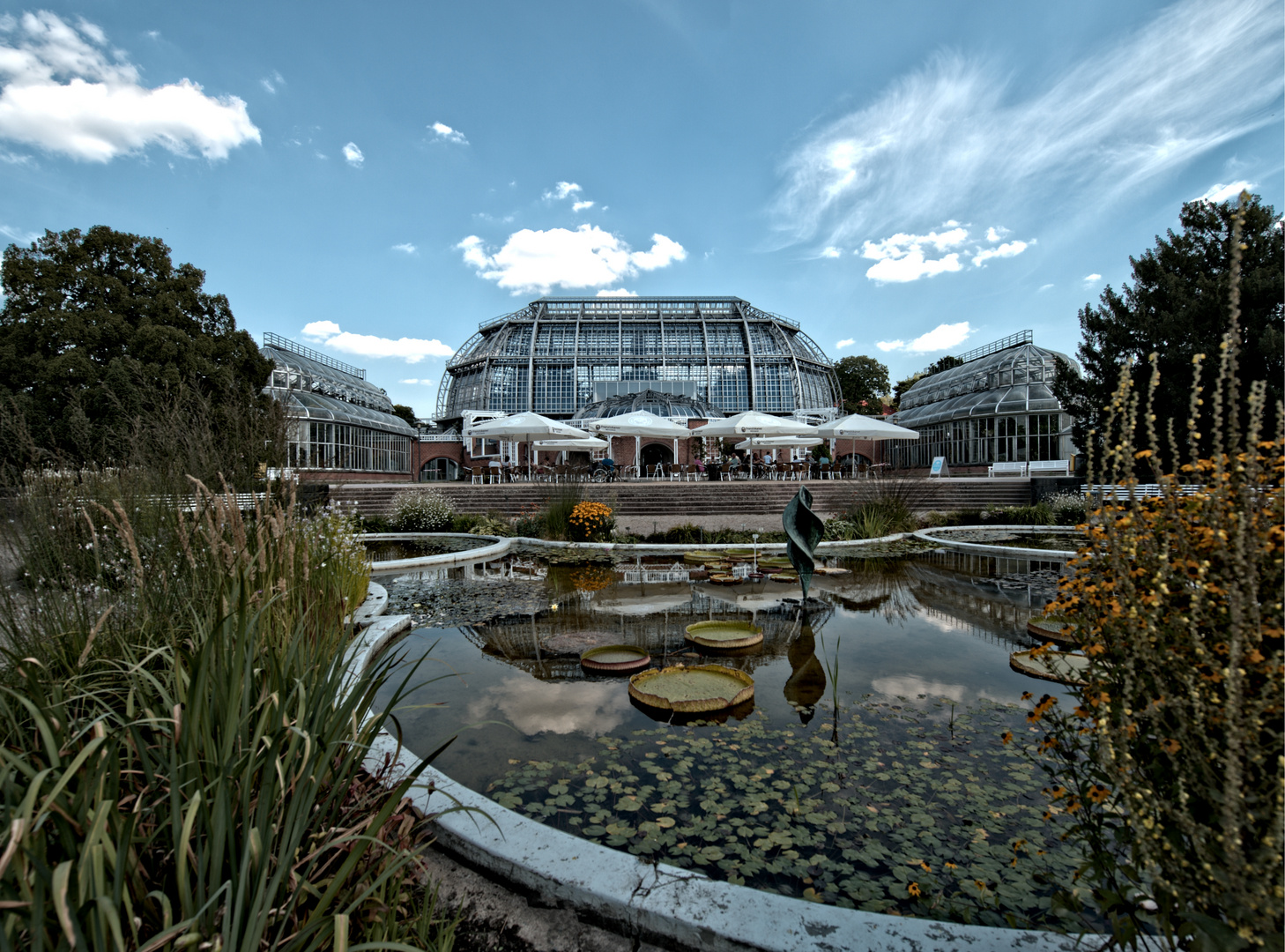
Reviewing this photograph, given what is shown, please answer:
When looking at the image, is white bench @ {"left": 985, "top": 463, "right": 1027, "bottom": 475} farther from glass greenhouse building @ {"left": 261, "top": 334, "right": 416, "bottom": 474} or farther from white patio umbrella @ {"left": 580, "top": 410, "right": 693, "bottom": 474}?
glass greenhouse building @ {"left": 261, "top": 334, "right": 416, "bottom": 474}

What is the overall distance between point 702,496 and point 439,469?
26.7m

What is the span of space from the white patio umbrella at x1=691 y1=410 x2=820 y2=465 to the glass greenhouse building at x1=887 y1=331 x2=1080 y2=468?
42.1 feet

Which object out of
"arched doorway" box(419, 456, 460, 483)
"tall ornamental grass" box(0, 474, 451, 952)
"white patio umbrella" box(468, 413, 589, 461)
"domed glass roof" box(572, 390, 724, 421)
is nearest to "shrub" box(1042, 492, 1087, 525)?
"white patio umbrella" box(468, 413, 589, 461)

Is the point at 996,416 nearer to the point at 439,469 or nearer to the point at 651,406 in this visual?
the point at 651,406

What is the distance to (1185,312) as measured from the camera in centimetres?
1457

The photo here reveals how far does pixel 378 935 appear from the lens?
151 cm

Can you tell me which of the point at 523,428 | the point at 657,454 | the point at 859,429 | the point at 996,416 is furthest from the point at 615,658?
the point at 657,454

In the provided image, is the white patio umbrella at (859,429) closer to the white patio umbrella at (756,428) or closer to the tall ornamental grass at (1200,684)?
the white patio umbrella at (756,428)

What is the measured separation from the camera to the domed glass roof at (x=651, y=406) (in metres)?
32.4

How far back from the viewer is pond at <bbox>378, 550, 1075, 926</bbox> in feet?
7.25

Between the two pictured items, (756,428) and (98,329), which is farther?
(756,428)

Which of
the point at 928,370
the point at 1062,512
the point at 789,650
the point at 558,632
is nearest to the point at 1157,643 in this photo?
the point at 789,650

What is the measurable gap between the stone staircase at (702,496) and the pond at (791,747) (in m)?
9.02

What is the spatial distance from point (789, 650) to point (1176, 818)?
3.69m
